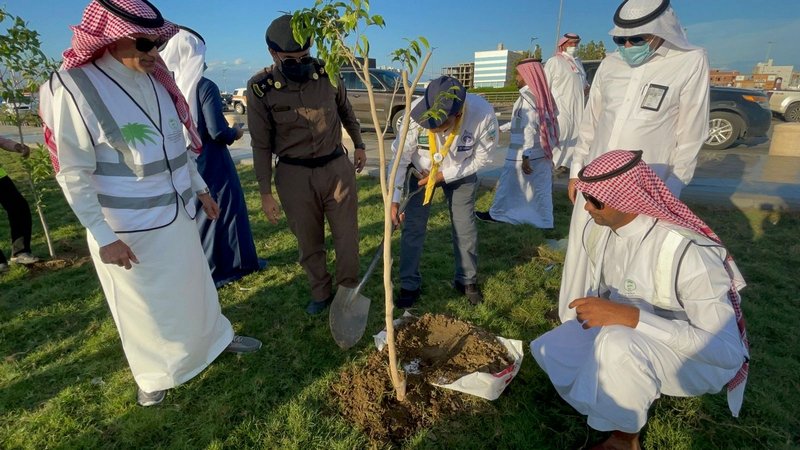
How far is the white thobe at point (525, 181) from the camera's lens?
4.51 m

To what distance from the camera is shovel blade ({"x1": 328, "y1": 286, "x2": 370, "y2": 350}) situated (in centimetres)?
276

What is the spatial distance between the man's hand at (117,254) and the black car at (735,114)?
8337 millimetres

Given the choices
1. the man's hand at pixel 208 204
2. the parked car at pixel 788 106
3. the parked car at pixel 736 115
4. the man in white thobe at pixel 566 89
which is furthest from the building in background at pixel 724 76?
the man's hand at pixel 208 204

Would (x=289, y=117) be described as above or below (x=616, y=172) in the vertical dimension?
above

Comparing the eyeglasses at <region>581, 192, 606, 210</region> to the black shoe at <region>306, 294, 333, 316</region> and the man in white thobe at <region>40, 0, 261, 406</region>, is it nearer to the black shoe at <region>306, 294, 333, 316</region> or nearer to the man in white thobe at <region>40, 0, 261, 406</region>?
the man in white thobe at <region>40, 0, 261, 406</region>

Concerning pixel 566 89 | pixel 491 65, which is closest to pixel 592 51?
pixel 566 89

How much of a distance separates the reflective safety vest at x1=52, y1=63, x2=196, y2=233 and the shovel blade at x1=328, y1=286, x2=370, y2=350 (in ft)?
3.95

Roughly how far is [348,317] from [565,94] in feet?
11.3

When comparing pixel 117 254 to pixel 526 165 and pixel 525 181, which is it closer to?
pixel 526 165

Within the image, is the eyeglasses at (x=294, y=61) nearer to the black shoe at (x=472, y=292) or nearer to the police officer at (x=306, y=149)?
the police officer at (x=306, y=149)

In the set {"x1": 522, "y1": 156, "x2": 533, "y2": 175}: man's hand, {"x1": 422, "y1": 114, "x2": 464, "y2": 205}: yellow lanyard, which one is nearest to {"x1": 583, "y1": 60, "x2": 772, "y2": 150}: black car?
{"x1": 522, "y1": 156, "x2": 533, "y2": 175}: man's hand

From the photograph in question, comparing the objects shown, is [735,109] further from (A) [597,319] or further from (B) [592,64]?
(A) [597,319]

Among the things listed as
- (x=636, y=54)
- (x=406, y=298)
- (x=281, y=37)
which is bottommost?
(x=406, y=298)

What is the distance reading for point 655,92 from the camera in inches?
88.9
